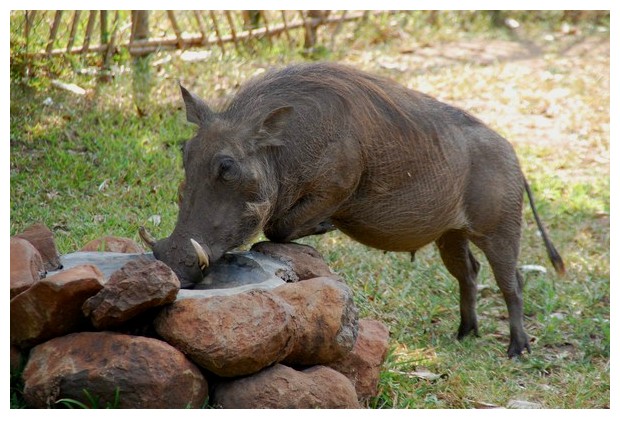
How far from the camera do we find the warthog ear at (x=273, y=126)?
13.4 feet

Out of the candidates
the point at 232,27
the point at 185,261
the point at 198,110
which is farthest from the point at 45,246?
the point at 232,27

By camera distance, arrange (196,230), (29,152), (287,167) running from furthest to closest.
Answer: (29,152) → (287,167) → (196,230)

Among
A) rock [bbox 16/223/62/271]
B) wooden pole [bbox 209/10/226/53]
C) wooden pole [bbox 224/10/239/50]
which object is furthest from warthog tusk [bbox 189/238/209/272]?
wooden pole [bbox 224/10/239/50]

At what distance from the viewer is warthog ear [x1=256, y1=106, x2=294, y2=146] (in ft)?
13.4

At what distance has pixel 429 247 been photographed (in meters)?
6.90

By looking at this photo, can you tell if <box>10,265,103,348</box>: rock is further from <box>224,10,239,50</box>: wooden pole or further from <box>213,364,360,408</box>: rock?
<box>224,10,239,50</box>: wooden pole

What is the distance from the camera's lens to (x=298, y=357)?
362 cm

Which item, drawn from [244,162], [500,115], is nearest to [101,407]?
[244,162]

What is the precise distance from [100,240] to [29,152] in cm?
247

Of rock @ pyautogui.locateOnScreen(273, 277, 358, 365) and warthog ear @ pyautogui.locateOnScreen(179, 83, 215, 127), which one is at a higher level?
warthog ear @ pyautogui.locateOnScreen(179, 83, 215, 127)

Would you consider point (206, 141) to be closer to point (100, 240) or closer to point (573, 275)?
point (100, 240)

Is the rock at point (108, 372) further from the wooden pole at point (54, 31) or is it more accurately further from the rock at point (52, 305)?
the wooden pole at point (54, 31)

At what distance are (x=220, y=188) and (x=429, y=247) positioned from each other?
3.21 m

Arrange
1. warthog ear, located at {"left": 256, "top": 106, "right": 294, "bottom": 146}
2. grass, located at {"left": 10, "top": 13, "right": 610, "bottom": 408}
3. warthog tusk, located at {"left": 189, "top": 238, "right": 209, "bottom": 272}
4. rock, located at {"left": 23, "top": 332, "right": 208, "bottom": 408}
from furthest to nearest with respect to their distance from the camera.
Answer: grass, located at {"left": 10, "top": 13, "right": 610, "bottom": 408} → warthog ear, located at {"left": 256, "top": 106, "right": 294, "bottom": 146} → warthog tusk, located at {"left": 189, "top": 238, "right": 209, "bottom": 272} → rock, located at {"left": 23, "top": 332, "right": 208, "bottom": 408}
